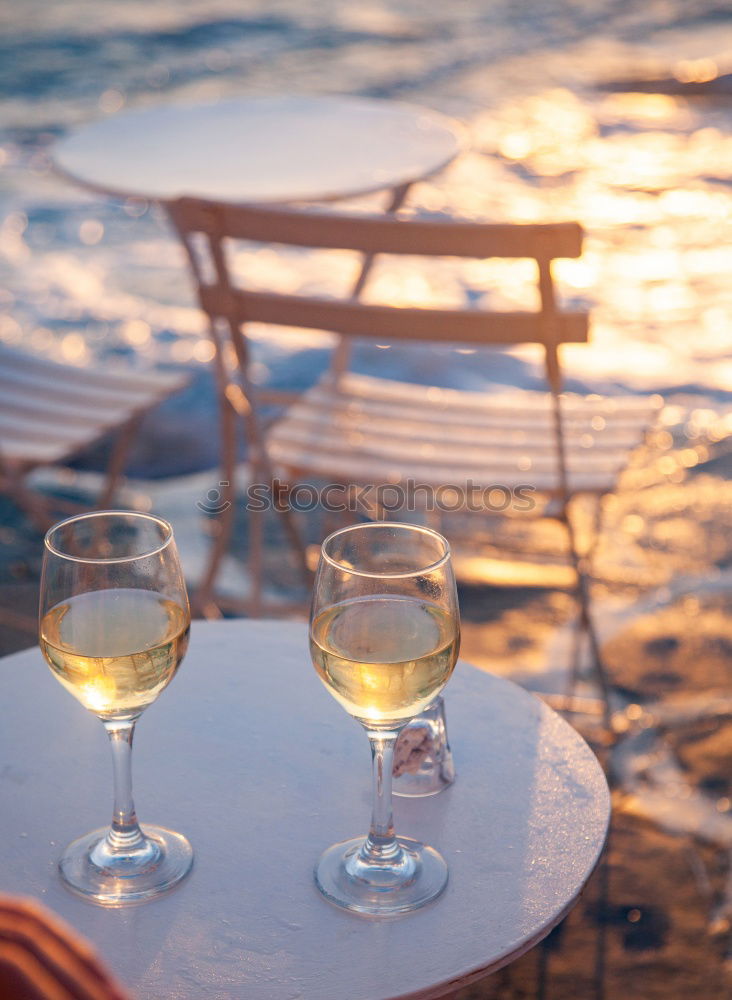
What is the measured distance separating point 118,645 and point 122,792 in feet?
0.42

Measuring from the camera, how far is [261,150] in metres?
2.71

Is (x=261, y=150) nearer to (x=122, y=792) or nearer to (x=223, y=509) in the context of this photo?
(x=223, y=509)

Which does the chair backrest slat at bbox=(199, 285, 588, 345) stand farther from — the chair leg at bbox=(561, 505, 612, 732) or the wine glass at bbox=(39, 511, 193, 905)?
the wine glass at bbox=(39, 511, 193, 905)

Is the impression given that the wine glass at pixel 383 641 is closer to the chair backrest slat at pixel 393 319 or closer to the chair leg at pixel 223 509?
the chair backrest slat at pixel 393 319

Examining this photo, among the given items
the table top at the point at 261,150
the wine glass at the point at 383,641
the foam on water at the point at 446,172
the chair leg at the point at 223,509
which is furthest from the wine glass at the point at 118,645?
the foam on water at the point at 446,172

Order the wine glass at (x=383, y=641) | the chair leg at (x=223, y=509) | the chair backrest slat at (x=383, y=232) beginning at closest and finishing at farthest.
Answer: the wine glass at (x=383, y=641) < the chair backrest slat at (x=383, y=232) < the chair leg at (x=223, y=509)

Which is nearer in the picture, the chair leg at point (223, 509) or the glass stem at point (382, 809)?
the glass stem at point (382, 809)

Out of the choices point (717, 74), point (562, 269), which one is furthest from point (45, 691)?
point (717, 74)

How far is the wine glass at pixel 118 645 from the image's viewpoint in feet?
2.91

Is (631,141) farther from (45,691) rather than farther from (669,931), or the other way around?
(45,691)

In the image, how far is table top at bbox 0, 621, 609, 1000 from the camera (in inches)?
34.8

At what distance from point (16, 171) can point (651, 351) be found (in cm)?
358

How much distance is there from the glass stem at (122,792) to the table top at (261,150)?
5.13 feet

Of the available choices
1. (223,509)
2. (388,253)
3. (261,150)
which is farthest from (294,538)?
(261,150)
